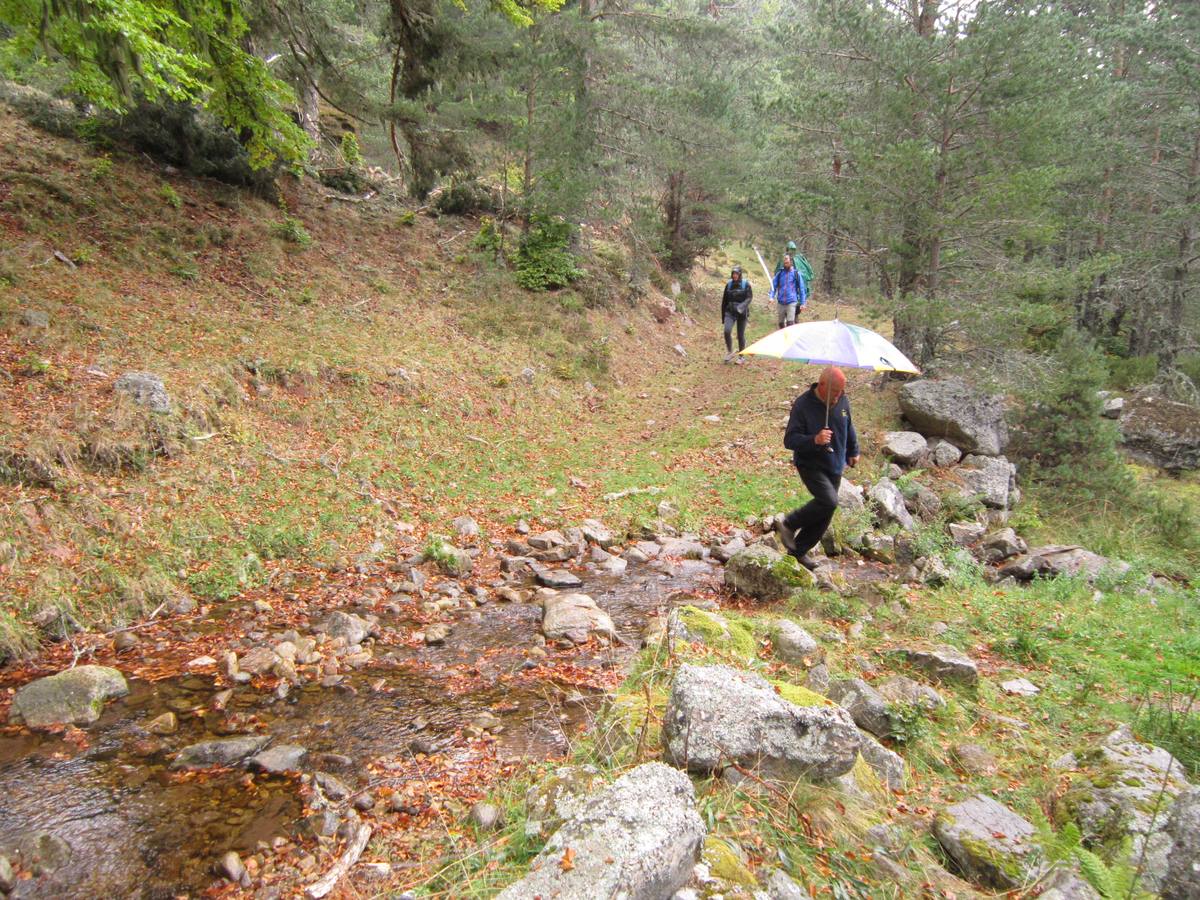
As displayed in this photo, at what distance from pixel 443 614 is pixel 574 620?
1293 millimetres

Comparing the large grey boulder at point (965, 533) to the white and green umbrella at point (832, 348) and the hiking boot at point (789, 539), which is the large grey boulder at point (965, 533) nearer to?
the hiking boot at point (789, 539)

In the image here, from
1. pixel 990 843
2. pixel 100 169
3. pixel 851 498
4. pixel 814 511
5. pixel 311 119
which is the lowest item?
pixel 990 843

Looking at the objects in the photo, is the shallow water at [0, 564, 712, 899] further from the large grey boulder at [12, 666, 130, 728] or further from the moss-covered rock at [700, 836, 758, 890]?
the moss-covered rock at [700, 836, 758, 890]

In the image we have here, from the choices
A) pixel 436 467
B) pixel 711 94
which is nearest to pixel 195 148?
pixel 436 467

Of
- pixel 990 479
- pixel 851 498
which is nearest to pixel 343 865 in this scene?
pixel 851 498

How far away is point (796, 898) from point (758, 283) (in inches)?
1301

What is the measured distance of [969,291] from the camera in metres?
11.2

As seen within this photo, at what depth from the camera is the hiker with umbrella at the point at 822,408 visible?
605 centimetres

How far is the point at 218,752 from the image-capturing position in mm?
3840

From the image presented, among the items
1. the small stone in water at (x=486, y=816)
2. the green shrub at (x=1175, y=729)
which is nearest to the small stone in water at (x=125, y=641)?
the small stone in water at (x=486, y=816)

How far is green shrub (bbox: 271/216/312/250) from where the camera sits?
12336 mm

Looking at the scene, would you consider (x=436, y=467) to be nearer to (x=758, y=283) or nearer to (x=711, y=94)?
(x=711, y=94)

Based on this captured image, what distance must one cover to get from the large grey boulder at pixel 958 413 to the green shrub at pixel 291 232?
39.3 feet

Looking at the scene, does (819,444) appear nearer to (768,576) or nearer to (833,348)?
(833,348)
